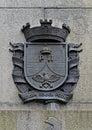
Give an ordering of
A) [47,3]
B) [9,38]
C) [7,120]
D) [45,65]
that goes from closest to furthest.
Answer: [7,120] < [45,65] < [9,38] < [47,3]

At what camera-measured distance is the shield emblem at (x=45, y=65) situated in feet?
24.2

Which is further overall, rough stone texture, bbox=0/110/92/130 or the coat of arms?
the coat of arms

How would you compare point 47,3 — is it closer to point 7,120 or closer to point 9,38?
point 9,38

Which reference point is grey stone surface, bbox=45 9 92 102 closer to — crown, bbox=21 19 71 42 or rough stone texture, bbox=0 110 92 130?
crown, bbox=21 19 71 42

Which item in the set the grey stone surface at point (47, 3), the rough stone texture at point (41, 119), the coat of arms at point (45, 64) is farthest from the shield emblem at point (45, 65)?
the rough stone texture at point (41, 119)

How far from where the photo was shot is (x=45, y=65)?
7441 mm

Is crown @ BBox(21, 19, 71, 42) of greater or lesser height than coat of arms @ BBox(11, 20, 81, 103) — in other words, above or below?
above

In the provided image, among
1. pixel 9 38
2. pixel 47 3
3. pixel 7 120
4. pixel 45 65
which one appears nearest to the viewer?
pixel 7 120

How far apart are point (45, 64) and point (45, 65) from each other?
0.01 meters

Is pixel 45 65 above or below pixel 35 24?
below

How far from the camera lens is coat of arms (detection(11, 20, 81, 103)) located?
24.2 feet

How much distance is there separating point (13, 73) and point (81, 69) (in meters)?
0.72

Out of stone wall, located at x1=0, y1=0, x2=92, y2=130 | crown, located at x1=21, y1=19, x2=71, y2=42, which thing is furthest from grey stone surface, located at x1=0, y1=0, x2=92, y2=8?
crown, located at x1=21, y1=19, x2=71, y2=42

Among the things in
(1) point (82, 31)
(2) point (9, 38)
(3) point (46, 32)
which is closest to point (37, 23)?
(3) point (46, 32)
